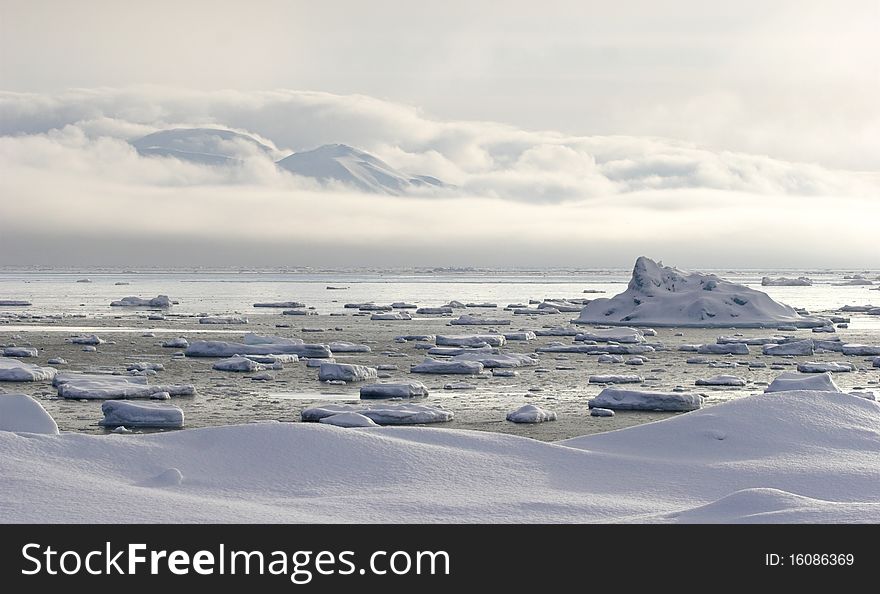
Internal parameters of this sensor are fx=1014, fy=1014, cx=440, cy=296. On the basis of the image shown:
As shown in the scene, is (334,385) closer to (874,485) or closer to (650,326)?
(874,485)

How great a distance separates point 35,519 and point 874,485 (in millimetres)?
6418

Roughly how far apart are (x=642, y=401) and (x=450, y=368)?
6.38 metres

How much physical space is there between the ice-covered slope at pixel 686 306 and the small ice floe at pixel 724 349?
12180 mm

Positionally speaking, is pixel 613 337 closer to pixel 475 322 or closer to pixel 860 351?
pixel 860 351

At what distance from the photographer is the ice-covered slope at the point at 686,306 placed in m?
39.6

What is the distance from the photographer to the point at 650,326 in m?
39.4

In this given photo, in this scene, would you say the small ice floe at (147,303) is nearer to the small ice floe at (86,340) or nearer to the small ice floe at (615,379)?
the small ice floe at (86,340)

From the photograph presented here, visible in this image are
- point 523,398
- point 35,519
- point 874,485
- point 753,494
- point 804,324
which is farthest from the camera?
point 804,324

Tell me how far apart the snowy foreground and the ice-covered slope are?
29.2 meters

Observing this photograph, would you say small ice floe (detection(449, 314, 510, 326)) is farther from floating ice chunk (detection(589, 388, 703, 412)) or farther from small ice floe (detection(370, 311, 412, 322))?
floating ice chunk (detection(589, 388, 703, 412))

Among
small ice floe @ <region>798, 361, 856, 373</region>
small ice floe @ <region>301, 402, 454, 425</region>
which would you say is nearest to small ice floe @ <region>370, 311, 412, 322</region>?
small ice floe @ <region>798, 361, 856, 373</region>
